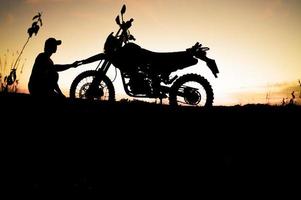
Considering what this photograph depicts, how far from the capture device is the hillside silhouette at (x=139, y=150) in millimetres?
4707

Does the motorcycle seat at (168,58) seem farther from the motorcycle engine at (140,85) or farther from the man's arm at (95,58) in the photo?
the man's arm at (95,58)

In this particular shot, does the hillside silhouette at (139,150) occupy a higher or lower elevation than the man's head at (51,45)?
lower

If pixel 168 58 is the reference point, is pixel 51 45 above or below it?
above

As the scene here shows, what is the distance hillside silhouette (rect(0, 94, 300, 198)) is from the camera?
4.71 m

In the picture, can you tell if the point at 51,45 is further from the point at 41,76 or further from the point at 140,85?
the point at 140,85

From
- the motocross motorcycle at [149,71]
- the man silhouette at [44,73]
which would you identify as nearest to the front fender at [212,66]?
the motocross motorcycle at [149,71]

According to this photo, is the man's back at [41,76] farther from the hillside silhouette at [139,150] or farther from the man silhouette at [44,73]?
the hillside silhouette at [139,150]

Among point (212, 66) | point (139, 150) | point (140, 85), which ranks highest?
point (212, 66)

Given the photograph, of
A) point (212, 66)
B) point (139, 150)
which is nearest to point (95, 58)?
point (212, 66)

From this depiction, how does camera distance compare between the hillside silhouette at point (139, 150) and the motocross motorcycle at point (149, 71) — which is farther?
the motocross motorcycle at point (149, 71)

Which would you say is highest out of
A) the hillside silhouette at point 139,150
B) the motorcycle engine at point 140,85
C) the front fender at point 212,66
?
the front fender at point 212,66

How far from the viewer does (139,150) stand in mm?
5484

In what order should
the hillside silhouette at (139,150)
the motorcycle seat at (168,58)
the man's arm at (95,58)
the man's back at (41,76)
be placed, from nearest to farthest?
Answer: 1. the hillside silhouette at (139,150)
2. the man's back at (41,76)
3. the motorcycle seat at (168,58)
4. the man's arm at (95,58)

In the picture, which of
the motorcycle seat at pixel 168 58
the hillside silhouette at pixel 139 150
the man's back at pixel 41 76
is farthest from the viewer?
the motorcycle seat at pixel 168 58
